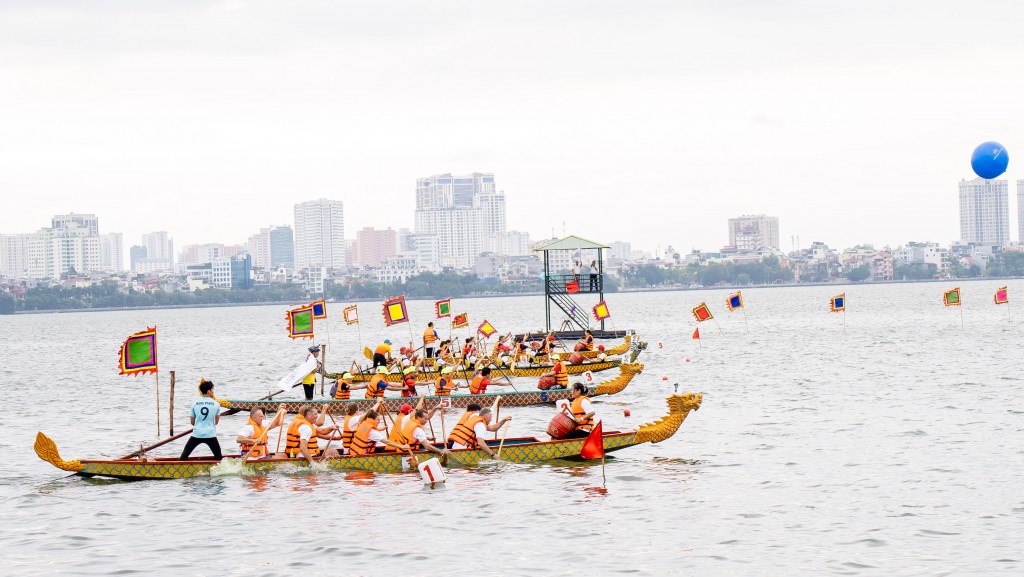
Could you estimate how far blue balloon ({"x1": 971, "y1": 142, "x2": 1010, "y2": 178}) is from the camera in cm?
2672

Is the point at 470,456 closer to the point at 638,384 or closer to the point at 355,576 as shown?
the point at 355,576

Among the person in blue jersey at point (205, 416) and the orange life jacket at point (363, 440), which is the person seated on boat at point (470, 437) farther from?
the person in blue jersey at point (205, 416)

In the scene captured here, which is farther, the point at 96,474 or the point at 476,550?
the point at 96,474

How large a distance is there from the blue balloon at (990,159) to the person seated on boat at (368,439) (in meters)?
14.4

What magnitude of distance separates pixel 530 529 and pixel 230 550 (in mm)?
4716

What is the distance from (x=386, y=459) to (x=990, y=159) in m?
14.9

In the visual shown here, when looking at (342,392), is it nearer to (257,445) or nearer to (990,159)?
(257,445)

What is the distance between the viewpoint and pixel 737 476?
23375 millimetres

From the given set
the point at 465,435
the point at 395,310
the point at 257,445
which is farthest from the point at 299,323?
the point at 465,435

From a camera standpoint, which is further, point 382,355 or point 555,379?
point 382,355

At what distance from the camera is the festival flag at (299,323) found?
1426 inches

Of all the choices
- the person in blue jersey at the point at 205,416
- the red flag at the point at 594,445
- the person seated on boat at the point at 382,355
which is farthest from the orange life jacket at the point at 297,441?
the person seated on boat at the point at 382,355

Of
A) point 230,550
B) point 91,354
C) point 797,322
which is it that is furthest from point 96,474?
point 797,322

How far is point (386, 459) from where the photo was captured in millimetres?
24047
